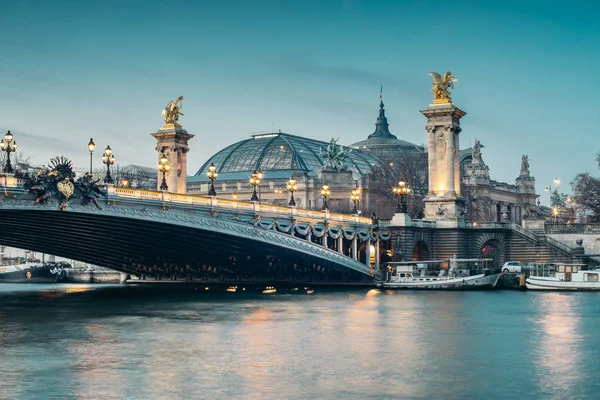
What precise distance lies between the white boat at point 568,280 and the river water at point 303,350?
13.4 m

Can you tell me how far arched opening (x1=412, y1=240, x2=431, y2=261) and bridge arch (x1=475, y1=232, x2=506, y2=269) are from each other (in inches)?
175

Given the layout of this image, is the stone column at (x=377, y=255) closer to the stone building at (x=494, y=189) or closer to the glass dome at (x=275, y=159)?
the stone building at (x=494, y=189)

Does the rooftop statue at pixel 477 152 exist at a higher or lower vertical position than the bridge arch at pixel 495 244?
higher

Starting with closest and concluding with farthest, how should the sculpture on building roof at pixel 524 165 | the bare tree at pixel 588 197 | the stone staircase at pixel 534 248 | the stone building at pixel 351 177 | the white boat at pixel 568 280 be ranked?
the white boat at pixel 568 280
the stone staircase at pixel 534 248
the bare tree at pixel 588 197
the stone building at pixel 351 177
the sculpture on building roof at pixel 524 165

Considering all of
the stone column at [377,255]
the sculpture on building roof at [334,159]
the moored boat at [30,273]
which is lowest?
the moored boat at [30,273]

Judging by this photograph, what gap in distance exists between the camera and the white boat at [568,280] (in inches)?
2987

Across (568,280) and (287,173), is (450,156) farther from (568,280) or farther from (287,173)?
(287,173)

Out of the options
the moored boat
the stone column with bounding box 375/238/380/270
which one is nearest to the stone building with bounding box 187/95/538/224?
the stone column with bounding box 375/238/380/270

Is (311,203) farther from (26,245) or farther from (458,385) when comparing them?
(458,385)

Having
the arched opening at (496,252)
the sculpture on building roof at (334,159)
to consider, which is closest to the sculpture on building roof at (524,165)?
the sculpture on building roof at (334,159)

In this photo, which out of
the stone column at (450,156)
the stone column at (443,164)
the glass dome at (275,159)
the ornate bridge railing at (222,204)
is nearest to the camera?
the ornate bridge railing at (222,204)

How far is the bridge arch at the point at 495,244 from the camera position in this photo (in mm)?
87875

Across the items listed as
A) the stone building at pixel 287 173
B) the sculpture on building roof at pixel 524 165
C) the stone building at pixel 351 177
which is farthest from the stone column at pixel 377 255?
the sculpture on building roof at pixel 524 165

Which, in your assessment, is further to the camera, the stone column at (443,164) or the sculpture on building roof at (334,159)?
the sculpture on building roof at (334,159)
